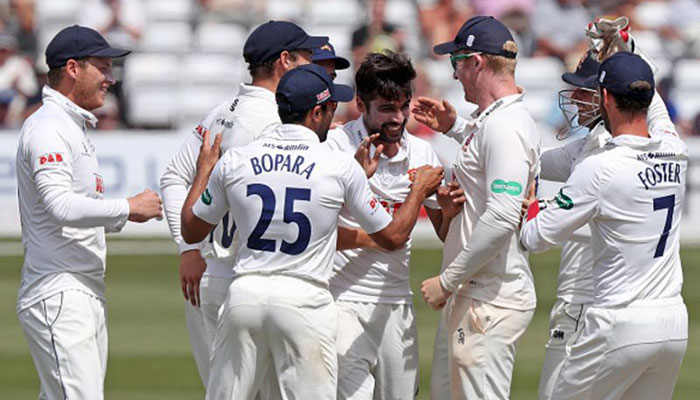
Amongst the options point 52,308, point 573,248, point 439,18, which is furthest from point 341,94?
point 439,18

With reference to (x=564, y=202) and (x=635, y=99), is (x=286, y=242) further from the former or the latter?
(x=635, y=99)

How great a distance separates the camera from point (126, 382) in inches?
292

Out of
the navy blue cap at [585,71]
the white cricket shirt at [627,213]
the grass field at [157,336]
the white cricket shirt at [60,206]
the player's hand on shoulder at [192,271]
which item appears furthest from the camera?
the grass field at [157,336]

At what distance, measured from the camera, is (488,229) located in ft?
16.3

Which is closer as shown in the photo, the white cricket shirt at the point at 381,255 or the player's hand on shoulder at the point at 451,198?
the player's hand on shoulder at the point at 451,198

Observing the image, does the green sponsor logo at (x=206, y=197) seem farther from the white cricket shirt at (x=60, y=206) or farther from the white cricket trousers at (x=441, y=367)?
the white cricket trousers at (x=441, y=367)

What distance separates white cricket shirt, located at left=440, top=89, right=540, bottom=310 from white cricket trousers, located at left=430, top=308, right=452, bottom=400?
24 cm

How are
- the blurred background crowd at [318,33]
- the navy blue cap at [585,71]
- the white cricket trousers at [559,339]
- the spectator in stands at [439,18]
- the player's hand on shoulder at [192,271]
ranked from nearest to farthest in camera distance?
the player's hand on shoulder at [192,271]
the navy blue cap at [585,71]
the white cricket trousers at [559,339]
the blurred background crowd at [318,33]
the spectator in stands at [439,18]

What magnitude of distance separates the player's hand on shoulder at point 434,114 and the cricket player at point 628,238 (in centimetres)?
98

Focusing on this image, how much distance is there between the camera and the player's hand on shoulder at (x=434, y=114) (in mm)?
5586

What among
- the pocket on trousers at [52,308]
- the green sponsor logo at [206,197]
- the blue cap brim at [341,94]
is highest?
the blue cap brim at [341,94]

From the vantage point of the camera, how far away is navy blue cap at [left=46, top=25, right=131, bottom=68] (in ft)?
17.5

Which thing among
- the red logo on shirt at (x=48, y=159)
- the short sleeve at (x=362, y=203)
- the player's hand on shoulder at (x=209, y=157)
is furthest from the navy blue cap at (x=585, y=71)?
the red logo on shirt at (x=48, y=159)

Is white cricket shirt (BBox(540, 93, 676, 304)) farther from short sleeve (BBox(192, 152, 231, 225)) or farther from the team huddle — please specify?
short sleeve (BBox(192, 152, 231, 225))
